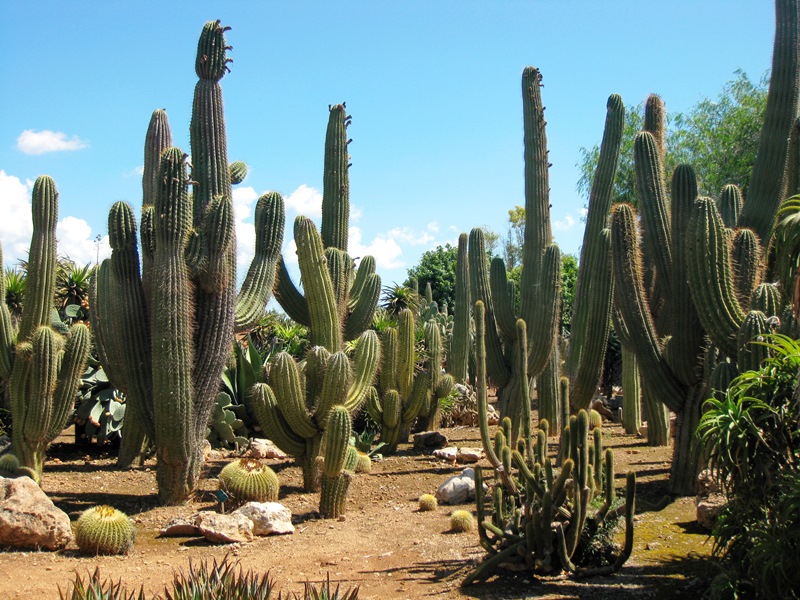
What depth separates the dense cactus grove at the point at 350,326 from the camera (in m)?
6.10

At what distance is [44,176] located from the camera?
9.27m

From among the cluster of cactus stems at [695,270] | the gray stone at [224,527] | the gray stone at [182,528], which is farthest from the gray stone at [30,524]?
the cluster of cactus stems at [695,270]

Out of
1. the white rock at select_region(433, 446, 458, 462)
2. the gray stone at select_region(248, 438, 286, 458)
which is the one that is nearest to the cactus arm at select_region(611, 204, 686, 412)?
the white rock at select_region(433, 446, 458, 462)

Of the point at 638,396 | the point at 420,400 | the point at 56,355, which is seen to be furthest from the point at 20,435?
the point at 638,396

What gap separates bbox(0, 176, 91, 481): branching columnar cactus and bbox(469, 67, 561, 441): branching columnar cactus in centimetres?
581

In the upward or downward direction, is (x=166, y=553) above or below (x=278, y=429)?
below

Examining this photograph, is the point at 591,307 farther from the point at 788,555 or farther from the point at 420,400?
the point at 788,555

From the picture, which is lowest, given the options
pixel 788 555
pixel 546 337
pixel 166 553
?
pixel 166 553

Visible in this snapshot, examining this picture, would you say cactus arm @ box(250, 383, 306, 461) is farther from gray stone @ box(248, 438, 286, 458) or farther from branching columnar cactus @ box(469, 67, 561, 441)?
branching columnar cactus @ box(469, 67, 561, 441)

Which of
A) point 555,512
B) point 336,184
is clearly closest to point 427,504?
point 555,512

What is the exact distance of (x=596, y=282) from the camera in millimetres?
Result: 9812

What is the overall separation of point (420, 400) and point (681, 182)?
16.5ft

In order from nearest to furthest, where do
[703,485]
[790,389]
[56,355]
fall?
[790,389] < [703,485] < [56,355]

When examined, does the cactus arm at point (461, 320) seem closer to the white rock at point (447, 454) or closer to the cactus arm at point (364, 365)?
the white rock at point (447, 454)
